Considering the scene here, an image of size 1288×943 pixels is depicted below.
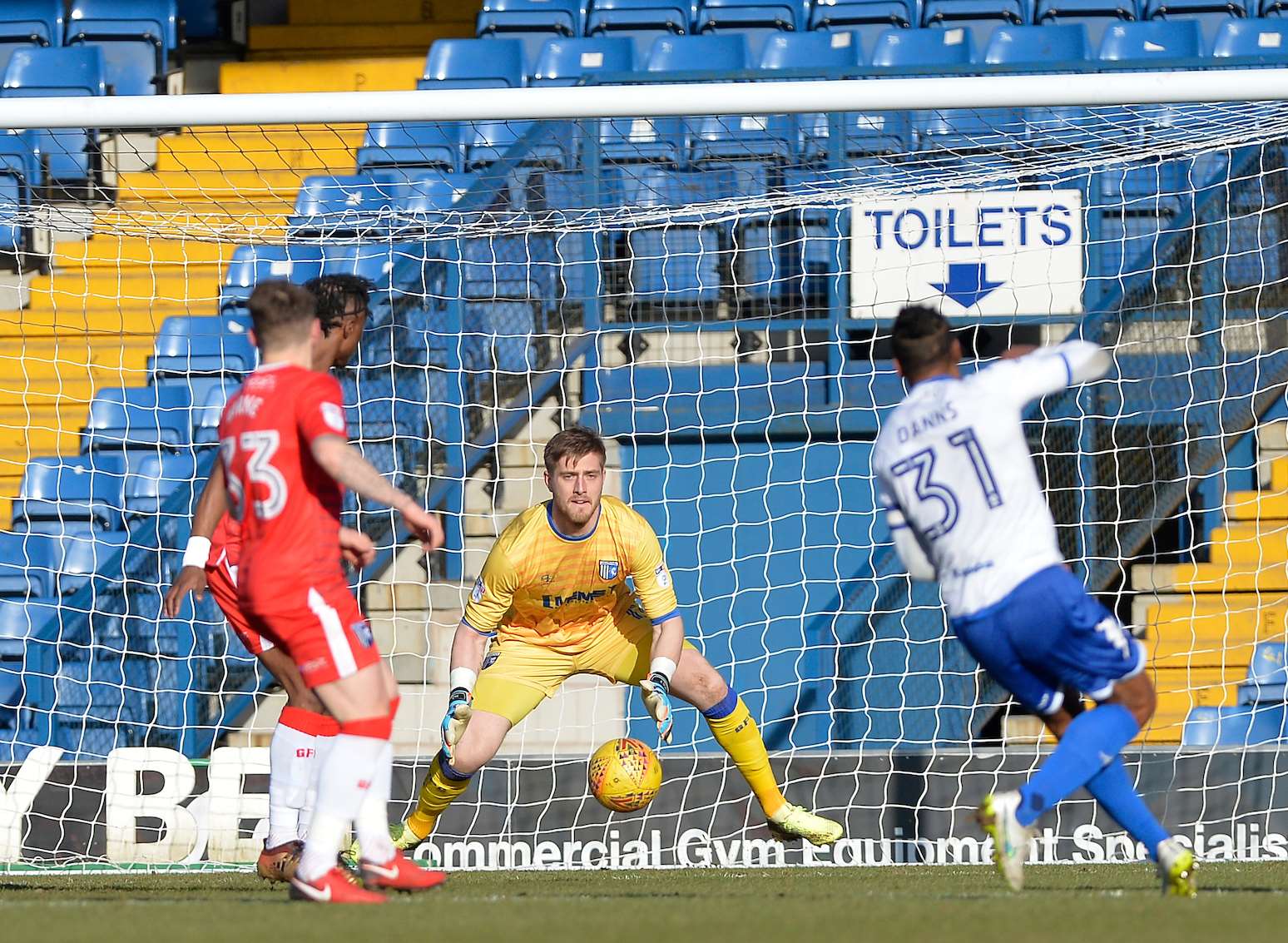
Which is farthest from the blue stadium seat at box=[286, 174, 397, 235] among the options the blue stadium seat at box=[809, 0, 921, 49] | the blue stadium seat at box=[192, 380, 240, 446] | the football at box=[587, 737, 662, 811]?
the blue stadium seat at box=[809, 0, 921, 49]

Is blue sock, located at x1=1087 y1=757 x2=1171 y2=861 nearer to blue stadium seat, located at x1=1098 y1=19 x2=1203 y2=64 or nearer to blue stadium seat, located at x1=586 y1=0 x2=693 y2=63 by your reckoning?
blue stadium seat, located at x1=1098 y1=19 x2=1203 y2=64

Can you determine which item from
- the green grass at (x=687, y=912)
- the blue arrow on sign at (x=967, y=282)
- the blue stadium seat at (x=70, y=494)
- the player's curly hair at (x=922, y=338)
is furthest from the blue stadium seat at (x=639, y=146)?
the green grass at (x=687, y=912)

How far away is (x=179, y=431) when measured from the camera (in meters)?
9.31

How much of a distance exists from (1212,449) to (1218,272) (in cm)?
93

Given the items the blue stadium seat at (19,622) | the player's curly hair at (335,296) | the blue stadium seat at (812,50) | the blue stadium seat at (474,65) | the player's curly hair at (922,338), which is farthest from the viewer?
the blue stadium seat at (474,65)

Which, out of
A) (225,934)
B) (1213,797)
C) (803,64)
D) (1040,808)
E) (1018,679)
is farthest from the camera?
(803,64)

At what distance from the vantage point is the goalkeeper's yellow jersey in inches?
263

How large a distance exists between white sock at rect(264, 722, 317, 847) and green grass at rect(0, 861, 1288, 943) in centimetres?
23

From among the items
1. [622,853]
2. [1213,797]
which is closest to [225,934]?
[622,853]

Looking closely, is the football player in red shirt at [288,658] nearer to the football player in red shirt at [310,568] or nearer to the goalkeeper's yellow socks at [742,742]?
the football player in red shirt at [310,568]

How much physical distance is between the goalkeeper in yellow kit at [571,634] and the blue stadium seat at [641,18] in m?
5.54

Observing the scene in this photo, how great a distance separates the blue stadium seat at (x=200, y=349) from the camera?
9.20 m

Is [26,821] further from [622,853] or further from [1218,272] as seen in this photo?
[1218,272]

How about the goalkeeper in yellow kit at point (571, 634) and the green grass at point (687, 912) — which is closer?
the green grass at point (687, 912)
